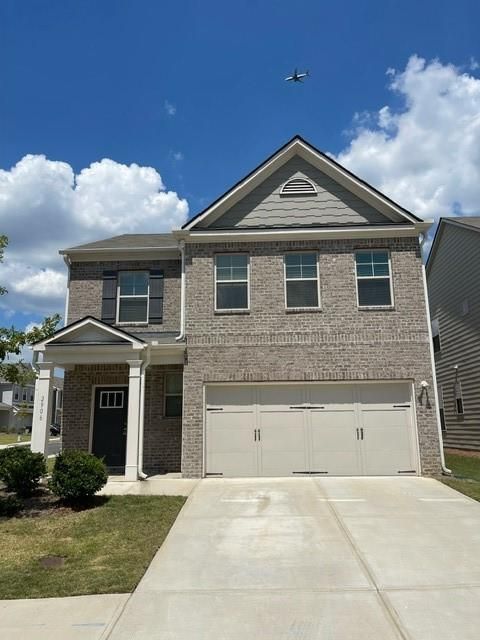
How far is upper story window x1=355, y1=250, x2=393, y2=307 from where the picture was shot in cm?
1273

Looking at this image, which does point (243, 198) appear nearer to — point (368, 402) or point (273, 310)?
point (273, 310)

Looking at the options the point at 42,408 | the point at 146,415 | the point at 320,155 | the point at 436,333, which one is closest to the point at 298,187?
the point at 320,155

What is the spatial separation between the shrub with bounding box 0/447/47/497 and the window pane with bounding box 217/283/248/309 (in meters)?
5.49

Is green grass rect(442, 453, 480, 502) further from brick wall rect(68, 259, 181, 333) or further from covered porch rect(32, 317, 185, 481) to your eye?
brick wall rect(68, 259, 181, 333)

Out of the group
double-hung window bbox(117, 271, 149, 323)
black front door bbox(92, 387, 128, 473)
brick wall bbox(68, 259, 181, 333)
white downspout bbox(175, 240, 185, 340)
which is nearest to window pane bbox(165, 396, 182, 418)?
black front door bbox(92, 387, 128, 473)

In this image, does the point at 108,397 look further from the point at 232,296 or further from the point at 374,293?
the point at 374,293

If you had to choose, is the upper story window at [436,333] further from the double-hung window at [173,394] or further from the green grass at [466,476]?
the double-hung window at [173,394]

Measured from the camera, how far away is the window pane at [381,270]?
12.9 metres

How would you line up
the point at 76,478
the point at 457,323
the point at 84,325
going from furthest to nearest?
the point at 457,323, the point at 84,325, the point at 76,478

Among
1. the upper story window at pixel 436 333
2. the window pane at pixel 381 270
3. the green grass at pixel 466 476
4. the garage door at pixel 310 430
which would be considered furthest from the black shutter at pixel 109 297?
the upper story window at pixel 436 333

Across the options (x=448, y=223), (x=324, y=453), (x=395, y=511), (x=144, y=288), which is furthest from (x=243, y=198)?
(x=448, y=223)

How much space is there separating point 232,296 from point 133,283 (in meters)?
3.15

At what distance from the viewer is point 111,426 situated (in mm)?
13664

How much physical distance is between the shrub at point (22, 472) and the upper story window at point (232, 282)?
5.42 meters
